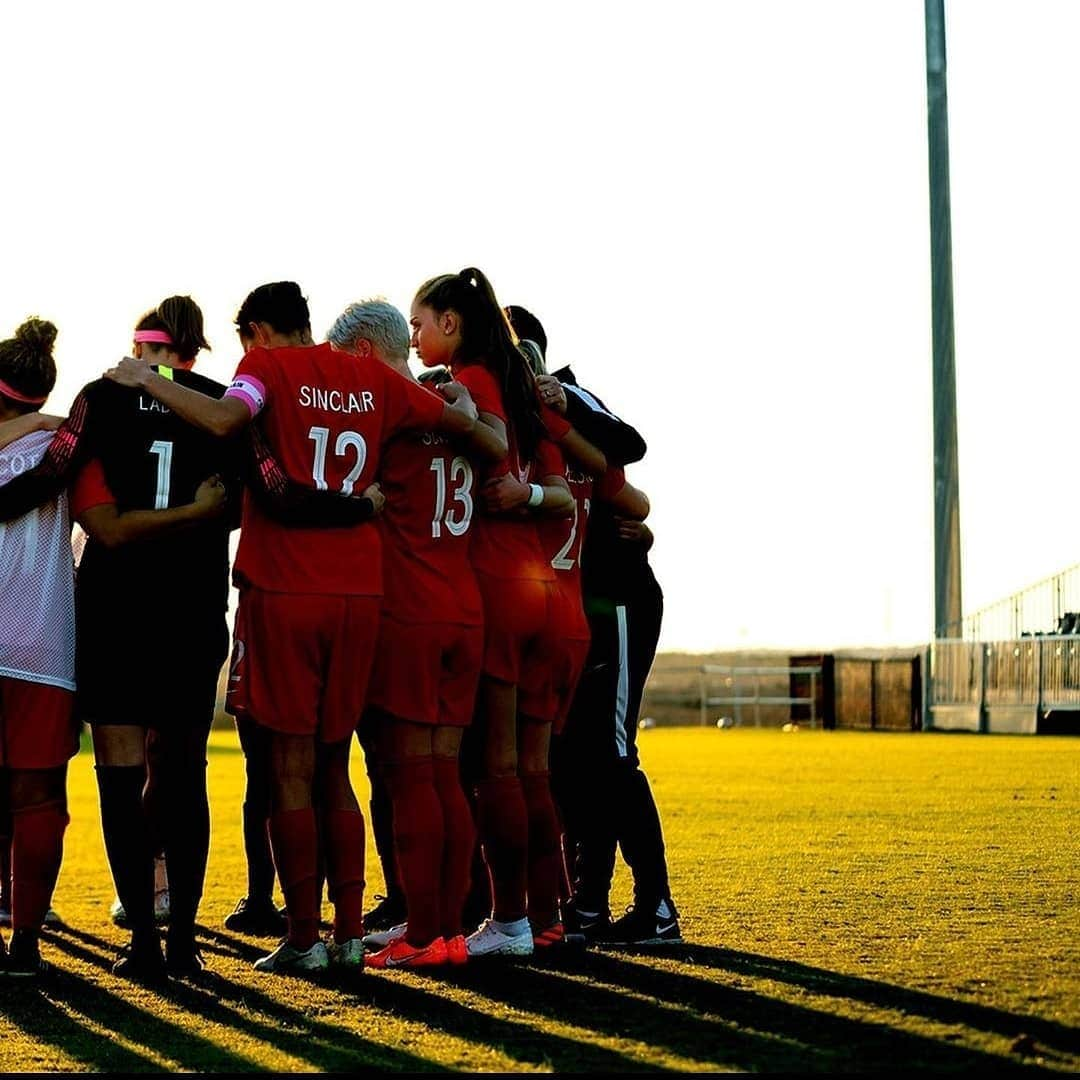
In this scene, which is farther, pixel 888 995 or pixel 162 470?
pixel 162 470

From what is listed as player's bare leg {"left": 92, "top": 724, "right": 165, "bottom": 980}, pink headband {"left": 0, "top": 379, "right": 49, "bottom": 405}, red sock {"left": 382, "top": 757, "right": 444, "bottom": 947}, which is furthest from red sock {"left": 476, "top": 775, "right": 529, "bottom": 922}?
pink headband {"left": 0, "top": 379, "right": 49, "bottom": 405}

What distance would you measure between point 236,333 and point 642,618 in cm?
186

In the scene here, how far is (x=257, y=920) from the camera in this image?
7031 mm

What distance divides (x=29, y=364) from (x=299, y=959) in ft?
6.61

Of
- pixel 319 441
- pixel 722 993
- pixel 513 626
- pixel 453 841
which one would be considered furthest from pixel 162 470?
pixel 722 993

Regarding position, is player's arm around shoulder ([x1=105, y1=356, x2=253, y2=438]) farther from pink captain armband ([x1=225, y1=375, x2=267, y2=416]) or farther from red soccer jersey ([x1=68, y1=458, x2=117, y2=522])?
red soccer jersey ([x1=68, y1=458, x2=117, y2=522])

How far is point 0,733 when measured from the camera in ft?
19.1

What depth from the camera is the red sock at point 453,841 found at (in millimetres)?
5730

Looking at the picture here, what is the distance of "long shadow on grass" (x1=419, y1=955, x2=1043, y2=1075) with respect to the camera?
411cm

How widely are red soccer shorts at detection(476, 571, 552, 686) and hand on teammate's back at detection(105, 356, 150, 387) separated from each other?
1.17 meters

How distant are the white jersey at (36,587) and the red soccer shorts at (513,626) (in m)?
1.26

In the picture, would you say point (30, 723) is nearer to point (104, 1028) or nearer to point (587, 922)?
point (104, 1028)

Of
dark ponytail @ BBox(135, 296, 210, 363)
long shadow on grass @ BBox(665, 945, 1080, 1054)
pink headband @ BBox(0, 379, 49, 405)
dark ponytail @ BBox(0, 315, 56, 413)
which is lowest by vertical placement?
long shadow on grass @ BBox(665, 945, 1080, 1054)

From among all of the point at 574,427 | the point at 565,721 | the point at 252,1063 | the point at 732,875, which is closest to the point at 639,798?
the point at 565,721
